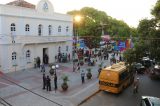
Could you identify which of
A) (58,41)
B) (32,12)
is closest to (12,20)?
(32,12)

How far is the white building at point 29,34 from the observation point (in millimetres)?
26953

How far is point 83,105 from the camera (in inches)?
672

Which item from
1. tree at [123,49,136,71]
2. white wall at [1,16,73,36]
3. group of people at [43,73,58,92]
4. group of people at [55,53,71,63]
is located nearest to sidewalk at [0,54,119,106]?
group of people at [43,73,58,92]

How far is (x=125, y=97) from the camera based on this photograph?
1927 centimetres

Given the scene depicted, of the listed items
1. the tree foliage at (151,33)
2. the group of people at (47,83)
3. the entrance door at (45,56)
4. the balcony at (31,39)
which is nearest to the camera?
the tree foliage at (151,33)

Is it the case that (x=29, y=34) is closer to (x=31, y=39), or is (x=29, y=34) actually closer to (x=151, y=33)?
(x=31, y=39)

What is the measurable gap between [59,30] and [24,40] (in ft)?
29.1

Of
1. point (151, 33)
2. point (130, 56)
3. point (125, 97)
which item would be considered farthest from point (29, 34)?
point (151, 33)

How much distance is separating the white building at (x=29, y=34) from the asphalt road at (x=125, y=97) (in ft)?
43.7

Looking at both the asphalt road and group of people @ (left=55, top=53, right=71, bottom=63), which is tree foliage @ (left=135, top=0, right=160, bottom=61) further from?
group of people @ (left=55, top=53, right=71, bottom=63)

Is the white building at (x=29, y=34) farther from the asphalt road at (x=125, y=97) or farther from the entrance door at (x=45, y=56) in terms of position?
the asphalt road at (x=125, y=97)

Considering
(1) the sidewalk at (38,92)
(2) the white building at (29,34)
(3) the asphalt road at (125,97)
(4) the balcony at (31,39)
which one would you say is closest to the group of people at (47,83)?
(1) the sidewalk at (38,92)

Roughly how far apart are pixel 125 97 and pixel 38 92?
7.75 meters

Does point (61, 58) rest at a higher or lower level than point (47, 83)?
higher
